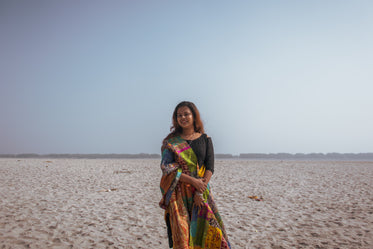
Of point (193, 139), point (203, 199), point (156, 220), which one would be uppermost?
point (193, 139)

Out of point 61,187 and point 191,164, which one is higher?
point 191,164

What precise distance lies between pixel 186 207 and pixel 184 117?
81 cm

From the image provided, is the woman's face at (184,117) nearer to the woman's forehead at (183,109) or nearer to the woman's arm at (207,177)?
the woman's forehead at (183,109)

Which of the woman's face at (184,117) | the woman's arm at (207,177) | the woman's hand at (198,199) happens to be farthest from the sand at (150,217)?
the woman's face at (184,117)

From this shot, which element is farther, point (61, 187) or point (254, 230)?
point (61, 187)

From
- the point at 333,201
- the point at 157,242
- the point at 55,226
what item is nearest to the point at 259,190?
the point at 333,201

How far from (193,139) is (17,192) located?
8163 mm

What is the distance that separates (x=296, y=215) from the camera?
6008 millimetres

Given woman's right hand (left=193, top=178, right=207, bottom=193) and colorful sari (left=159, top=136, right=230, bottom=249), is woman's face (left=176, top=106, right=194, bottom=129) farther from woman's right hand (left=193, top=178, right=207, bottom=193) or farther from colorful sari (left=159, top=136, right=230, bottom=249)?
woman's right hand (left=193, top=178, right=207, bottom=193)

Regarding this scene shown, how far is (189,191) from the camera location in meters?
2.21

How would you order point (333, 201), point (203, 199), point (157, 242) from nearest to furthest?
point (203, 199)
point (157, 242)
point (333, 201)

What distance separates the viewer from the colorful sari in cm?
212

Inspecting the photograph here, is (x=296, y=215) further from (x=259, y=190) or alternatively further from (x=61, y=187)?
(x=61, y=187)

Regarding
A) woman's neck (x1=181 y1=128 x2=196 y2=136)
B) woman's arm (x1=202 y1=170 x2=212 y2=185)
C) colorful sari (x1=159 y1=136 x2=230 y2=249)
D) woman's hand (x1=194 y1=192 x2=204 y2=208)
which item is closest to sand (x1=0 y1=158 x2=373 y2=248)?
colorful sari (x1=159 y1=136 x2=230 y2=249)
